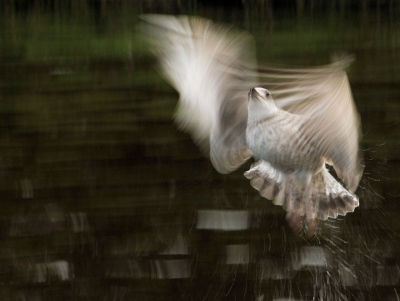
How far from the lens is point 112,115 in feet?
27.1

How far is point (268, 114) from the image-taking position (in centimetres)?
327

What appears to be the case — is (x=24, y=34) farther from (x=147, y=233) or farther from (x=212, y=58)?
(x=212, y=58)

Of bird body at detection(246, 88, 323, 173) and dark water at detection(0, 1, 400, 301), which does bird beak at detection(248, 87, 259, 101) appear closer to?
bird body at detection(246, 88, 323, 173)

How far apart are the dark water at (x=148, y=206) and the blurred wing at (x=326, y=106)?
5.37 feet

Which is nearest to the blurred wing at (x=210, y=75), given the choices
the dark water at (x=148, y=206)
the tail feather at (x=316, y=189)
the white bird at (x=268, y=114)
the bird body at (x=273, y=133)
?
the white bird at (x=268, y=114)

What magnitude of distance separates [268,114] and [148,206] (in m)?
2.94

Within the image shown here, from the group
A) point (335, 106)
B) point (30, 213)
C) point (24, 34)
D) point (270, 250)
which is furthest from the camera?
point (24, 34)

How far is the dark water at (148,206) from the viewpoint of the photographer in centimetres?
505

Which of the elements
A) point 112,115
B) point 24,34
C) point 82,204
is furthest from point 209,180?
point 24,34

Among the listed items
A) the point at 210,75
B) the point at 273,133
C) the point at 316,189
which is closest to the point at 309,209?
the point at 316,189

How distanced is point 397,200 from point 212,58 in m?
3.07

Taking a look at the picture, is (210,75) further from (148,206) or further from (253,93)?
(148,206)

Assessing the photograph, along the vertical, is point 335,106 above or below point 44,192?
above

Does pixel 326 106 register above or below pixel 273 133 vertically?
above
